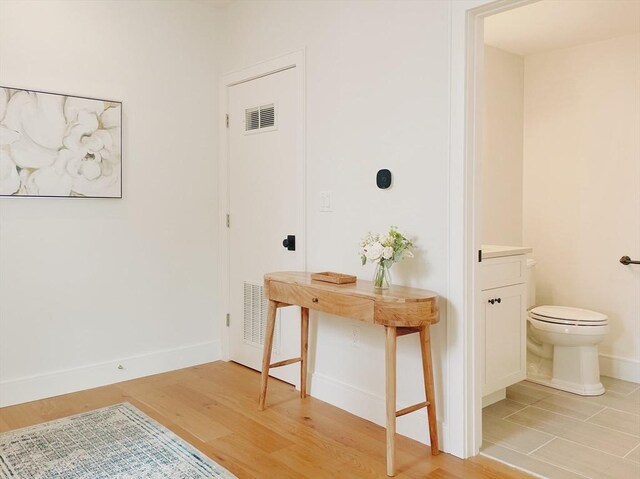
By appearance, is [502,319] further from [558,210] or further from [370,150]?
[558,210]

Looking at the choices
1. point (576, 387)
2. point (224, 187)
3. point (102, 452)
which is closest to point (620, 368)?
point (576, 387)

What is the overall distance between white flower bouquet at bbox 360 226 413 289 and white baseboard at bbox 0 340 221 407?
1.89 metres

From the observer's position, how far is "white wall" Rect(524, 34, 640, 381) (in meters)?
3.73

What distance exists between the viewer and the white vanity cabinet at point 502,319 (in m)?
2.94

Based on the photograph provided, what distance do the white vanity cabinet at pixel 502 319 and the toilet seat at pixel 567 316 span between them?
38 cm

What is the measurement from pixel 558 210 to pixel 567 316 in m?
1.03

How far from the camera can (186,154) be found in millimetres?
3814

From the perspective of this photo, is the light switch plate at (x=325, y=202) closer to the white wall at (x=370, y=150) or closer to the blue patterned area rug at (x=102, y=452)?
the white wall at (x=370, y=150)

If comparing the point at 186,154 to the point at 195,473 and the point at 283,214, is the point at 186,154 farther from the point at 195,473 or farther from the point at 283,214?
the point at 195,473

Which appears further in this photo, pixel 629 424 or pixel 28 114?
pixel 28 114

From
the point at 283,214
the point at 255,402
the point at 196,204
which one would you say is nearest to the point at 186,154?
the point at 196,204

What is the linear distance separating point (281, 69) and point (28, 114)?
5.10 ft

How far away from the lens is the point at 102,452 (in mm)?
2465

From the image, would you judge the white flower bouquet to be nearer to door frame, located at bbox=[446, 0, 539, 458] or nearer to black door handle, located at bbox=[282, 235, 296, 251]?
door frame, located at bbox=[446, 0, 539, 458]
